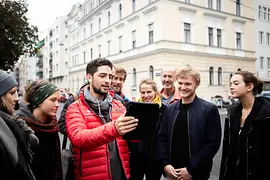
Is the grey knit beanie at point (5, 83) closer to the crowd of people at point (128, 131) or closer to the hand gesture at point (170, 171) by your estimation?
the crowd of people at point (128, 131)

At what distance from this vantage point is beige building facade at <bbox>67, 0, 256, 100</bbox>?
25.1 m

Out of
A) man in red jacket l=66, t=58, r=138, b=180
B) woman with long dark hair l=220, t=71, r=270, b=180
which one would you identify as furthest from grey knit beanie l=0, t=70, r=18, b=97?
woman with long dark hair l=220, t=71, r=270, b=180

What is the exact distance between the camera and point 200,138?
3.05 m

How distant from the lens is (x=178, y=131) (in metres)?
3.11

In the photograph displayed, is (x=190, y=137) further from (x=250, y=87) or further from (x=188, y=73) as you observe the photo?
(x=250, y=87)

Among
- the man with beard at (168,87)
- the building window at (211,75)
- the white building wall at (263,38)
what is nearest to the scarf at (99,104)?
the man with beard at (168,87)

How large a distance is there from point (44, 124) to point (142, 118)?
0.94 metres

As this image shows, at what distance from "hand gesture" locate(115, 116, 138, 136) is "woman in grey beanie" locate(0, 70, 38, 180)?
65 cm

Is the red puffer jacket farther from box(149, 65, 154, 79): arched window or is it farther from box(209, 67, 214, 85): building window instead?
Answer: box(209, 67, 214, 85): building window

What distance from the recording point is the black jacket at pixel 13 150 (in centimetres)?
169

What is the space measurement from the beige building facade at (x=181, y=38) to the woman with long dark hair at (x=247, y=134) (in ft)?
67.5

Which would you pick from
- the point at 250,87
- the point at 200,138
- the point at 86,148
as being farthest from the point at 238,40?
the point at 86,148

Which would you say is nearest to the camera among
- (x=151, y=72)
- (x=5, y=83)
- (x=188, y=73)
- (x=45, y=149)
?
(x=5, y=83)

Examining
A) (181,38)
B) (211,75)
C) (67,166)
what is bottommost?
(67,166)
